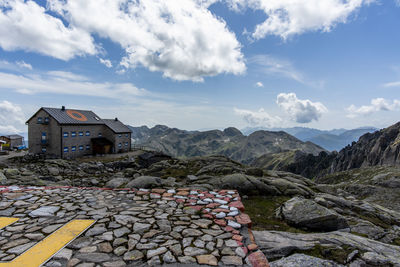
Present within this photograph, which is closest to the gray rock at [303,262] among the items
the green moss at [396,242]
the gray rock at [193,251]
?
the gray rock at [193,251]

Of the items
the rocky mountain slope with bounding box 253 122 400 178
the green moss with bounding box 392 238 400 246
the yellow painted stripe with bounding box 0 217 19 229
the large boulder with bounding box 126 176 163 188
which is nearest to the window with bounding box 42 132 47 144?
the large boulder with bounding box 126 176 163 188

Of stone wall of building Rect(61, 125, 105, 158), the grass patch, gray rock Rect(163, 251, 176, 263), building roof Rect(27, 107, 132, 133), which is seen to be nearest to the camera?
gray rock Rect(163, 251, 176, 263)

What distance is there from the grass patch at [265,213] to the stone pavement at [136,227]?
1996 mm

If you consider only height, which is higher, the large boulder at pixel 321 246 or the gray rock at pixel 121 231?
the gray rock at pixel 121 231

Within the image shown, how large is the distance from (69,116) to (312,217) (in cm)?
5063

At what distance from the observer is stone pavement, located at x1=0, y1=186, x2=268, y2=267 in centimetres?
446

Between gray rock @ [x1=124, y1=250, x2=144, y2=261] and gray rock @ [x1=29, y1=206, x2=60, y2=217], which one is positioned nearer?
gray rock @ [x1=124, y1=250, x2=144, y2=261]

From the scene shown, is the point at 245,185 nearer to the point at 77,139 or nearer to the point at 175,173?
the point at 175,173

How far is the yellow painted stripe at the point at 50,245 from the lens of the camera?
4.23 metres

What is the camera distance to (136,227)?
5781 millimetres

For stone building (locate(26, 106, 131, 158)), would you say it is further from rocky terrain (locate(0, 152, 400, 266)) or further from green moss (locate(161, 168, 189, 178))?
green moss (locate(161, 168, 189, 178))

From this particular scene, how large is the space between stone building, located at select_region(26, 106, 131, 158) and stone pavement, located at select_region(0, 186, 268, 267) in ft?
126

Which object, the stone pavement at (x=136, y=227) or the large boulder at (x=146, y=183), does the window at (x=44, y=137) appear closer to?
the large boulder at (x=146, y=183)

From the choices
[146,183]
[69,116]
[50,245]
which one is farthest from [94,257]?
[69,116]
